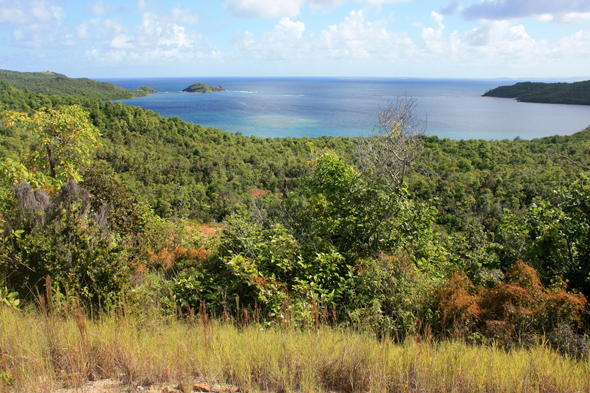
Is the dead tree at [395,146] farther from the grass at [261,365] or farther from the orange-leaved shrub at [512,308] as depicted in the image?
the grass at [261,365]

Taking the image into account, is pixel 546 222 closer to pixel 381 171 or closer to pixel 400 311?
pixel 400 311

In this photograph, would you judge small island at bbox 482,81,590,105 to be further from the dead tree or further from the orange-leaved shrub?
the orange-leaved shrub

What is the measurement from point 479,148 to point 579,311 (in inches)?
1516

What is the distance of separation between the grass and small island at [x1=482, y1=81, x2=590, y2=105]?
10789cm

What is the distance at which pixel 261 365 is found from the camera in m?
2.35

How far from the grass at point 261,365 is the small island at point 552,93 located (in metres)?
108

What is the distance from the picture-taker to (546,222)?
4457 millimetres

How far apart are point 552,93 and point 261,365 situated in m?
121

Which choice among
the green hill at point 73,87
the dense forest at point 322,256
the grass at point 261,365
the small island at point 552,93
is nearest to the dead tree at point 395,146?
the dense forest at point 322,256

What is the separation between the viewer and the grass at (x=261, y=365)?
2215 millimetres

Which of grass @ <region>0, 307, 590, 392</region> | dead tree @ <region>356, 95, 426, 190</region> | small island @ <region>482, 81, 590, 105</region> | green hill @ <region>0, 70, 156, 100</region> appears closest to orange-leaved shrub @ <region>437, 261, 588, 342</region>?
grass @ <region>0, 307, 590, 392</region>

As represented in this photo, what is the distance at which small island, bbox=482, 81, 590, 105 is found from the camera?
8431 centimetres

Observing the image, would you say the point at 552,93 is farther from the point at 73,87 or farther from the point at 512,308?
the point at 73,87

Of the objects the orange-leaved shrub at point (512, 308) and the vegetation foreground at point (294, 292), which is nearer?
the vegetation foreground at point (294, 292)
